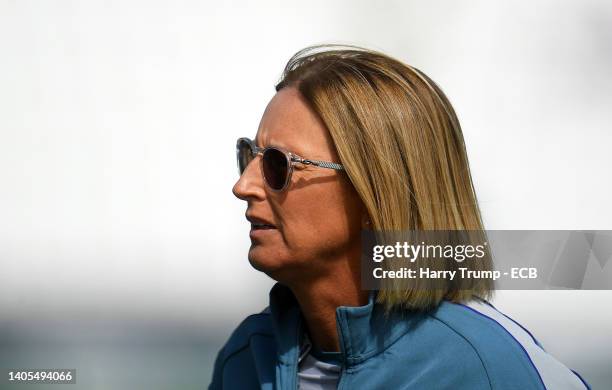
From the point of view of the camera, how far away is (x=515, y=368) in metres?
1.13

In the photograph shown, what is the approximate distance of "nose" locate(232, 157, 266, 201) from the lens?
4.18 feet

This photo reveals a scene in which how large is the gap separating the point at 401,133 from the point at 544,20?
47.3 inches

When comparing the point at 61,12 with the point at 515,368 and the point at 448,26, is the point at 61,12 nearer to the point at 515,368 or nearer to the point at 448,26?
the point at 448,26

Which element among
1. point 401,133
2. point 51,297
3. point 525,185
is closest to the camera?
point 401,133

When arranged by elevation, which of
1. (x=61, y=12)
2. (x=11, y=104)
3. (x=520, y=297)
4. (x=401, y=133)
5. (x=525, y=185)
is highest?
(x=61, y=12)

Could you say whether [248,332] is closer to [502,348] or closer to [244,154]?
[244,154]

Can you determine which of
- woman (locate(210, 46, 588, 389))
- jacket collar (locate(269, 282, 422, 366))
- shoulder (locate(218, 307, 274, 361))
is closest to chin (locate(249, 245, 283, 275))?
woman (locate(210, 46, 588, 389))

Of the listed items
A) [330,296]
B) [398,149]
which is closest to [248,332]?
[330,296]

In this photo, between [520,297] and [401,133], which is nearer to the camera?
[401,133]

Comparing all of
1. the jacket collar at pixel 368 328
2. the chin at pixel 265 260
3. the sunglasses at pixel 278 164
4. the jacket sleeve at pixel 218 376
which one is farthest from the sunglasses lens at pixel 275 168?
the jacket sleeve at pixel 218 376

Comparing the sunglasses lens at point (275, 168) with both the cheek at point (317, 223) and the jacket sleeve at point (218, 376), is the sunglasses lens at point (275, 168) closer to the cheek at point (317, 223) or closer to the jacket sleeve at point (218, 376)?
the cheek at point (317, 223)

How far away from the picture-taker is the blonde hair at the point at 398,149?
4.00ft

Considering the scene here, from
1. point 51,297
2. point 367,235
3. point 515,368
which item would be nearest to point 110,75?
point 51,297

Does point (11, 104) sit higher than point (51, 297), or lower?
higher
